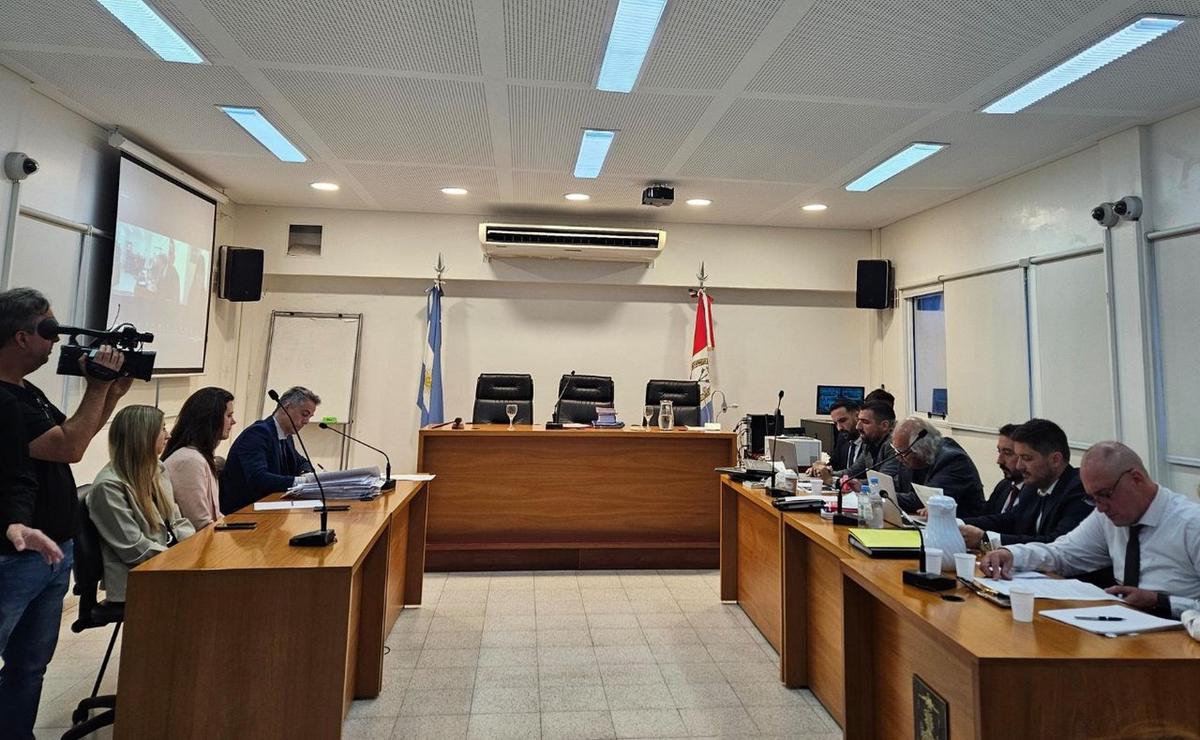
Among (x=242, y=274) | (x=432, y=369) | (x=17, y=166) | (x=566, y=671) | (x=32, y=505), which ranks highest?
(x=17, y=166)

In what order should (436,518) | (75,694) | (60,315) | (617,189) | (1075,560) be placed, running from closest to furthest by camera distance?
(1075,560), (75,694), (60,315), (436,518), (617,189)

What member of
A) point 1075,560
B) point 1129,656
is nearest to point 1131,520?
point 1075,560

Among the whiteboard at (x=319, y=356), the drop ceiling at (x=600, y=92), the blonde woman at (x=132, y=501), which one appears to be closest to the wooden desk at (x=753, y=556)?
the drop ceiling at (x=600, y=92)

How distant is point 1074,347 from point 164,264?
6.35 meters

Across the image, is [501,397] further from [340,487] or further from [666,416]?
[340,487]

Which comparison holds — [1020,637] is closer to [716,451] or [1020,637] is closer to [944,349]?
[716,451]

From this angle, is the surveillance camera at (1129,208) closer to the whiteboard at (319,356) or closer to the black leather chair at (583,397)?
the black leather chair at (583,397)

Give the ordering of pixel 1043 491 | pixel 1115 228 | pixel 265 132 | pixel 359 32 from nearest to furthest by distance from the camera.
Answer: pixel 1043 491, pixel 359 32, pixel 1115 228, pixel 265 132

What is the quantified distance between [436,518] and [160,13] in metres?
3.04

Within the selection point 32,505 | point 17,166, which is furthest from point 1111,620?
point 17,166

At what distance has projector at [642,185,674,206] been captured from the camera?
462 cm

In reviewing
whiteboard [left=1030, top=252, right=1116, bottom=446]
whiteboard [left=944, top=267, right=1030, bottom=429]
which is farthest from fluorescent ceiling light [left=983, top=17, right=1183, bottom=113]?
whiteboard [left=944, top=267, right=1030, bottom=429]

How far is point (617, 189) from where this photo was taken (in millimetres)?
4832

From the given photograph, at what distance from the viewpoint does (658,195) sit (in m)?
4.64
